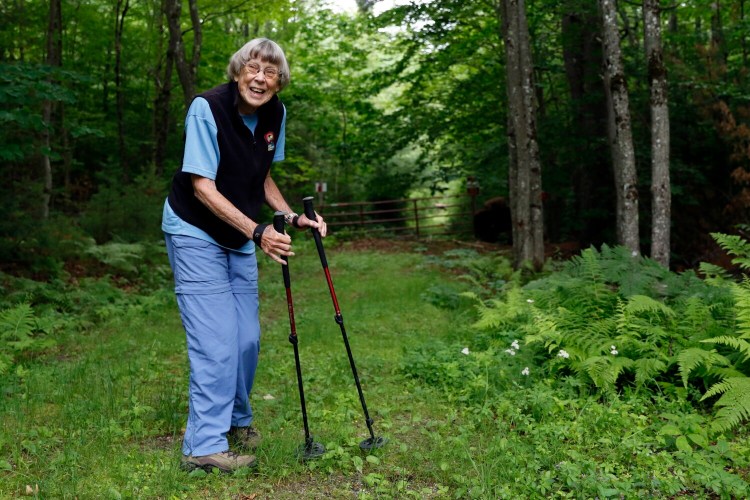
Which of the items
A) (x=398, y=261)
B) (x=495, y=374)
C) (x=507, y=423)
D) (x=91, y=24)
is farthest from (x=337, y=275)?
(x=91, y=24)

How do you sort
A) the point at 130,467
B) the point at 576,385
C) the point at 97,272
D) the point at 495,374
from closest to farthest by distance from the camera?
the point at 130,467 → the point at 576,385 → the point at 495,374 → the point at 97,272

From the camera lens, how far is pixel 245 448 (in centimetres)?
378

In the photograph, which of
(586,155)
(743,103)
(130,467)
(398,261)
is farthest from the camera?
(398,261)

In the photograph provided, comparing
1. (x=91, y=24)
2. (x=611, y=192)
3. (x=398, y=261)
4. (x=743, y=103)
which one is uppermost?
(x=91, y=24)

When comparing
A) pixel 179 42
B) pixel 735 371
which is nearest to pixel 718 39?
pixel 179 42

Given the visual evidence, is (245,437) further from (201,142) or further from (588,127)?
(588,127)

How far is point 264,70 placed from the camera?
11.6 ft

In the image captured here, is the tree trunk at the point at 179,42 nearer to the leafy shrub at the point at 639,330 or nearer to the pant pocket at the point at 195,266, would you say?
the leafy shrub at the point at 639,330

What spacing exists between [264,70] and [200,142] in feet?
1.74

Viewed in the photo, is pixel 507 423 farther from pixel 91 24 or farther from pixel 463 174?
pixel 91 24

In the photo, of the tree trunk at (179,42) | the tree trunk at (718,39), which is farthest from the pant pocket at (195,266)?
the tree trunk at (718,39)

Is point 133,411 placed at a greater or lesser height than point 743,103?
lesser

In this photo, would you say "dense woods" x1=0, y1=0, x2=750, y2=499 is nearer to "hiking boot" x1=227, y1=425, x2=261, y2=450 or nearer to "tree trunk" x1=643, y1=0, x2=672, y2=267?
"tree trunk" x1=643, y1=0, x2=672, y2=267

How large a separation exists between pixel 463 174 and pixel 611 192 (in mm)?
6075
